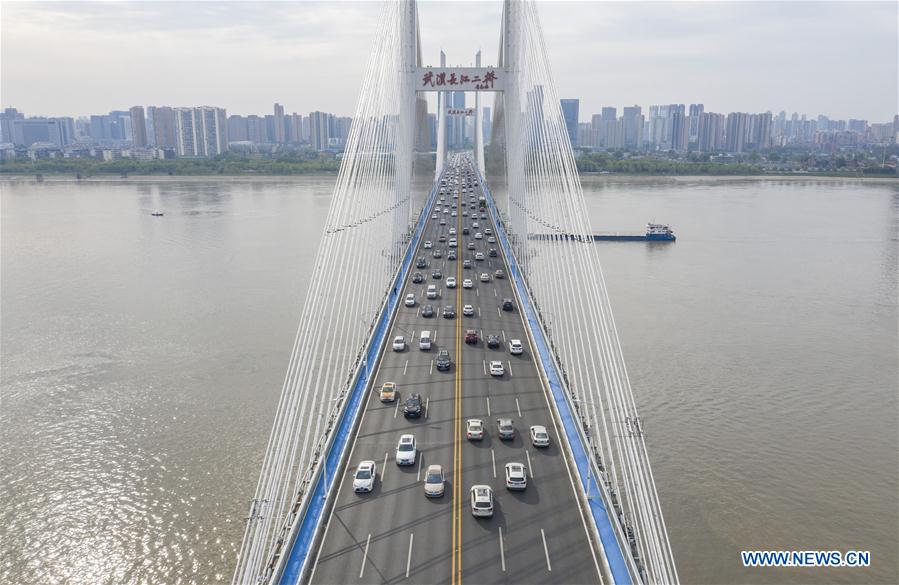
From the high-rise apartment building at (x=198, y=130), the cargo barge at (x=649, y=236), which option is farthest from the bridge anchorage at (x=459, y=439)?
the high-rise apartment building at (x=198, y=130)

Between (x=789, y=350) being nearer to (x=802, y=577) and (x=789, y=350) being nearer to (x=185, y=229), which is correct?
(x=802, y=577)

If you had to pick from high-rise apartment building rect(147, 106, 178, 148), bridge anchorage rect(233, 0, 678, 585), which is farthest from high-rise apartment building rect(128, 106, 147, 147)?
bridge anchorage rect(233, 0, 678, 585)

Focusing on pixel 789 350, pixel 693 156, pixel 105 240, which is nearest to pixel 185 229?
pixel 105 240

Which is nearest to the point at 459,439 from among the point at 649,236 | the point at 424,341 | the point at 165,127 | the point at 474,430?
the point at 474,430

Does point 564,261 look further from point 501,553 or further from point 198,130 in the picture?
point 198,130

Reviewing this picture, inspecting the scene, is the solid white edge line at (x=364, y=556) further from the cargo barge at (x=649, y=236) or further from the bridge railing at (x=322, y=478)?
the cargo barge at (x=649, y=236)
